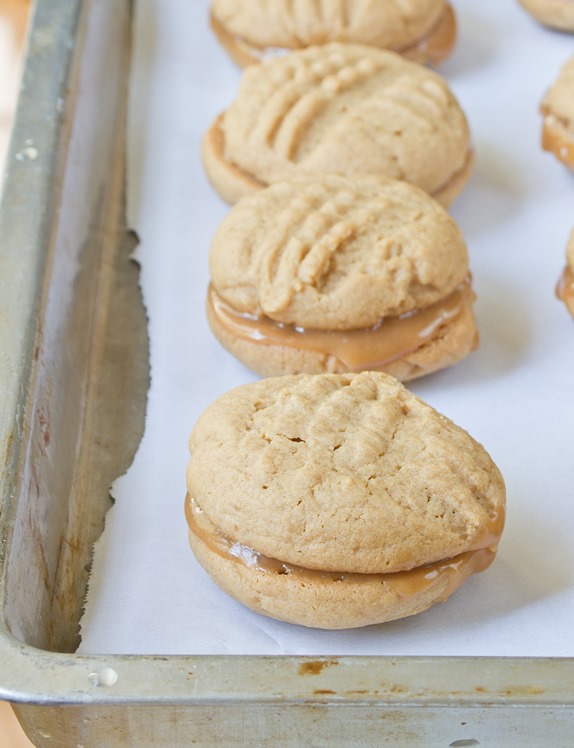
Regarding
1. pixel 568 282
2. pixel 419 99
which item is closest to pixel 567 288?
pixel 568 282

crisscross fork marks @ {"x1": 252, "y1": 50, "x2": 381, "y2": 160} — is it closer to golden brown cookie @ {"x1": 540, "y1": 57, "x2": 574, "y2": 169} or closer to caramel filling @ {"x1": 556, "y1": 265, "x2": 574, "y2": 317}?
golden brown cookie @ {"x1": 540, "y1": 57, "x2": 574, "y2": 169}

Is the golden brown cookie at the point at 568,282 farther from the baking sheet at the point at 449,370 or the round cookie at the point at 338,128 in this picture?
the round cookie at the point at 338,128

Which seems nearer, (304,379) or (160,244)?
(304,379)

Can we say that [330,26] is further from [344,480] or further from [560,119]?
[344,480]

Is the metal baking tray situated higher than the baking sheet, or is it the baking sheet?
the metal baking tray

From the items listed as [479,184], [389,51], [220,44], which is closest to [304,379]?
[479,184]

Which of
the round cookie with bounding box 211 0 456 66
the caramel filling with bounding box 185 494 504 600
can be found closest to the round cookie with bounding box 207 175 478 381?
the caramel filling with bounding box 185 494 504 600

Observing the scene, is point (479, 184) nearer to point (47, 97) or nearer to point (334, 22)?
point (334, 22)

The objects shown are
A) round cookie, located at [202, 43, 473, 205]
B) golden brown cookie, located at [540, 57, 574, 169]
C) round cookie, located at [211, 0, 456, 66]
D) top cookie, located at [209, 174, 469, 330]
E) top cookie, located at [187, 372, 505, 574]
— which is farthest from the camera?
round cookie, located at [211, 0, 456, 66]
